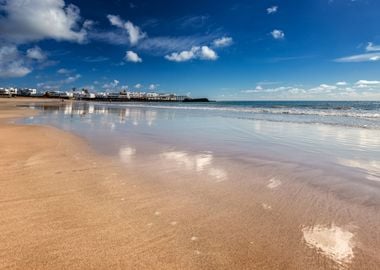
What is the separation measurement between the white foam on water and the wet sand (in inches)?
0.5

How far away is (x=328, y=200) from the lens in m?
4.37

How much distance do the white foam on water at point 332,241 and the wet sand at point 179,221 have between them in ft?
0.04

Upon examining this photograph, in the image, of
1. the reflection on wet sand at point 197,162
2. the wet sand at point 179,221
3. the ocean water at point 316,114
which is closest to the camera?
the wet sand at point 179,221

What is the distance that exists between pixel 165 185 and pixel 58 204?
5.92 ft

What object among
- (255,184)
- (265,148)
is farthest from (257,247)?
(265,148)

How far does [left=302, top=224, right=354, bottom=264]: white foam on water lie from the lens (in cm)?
280

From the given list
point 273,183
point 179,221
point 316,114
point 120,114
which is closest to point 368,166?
point 273,183

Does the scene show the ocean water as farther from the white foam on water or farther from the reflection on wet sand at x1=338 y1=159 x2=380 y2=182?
the white foam on water

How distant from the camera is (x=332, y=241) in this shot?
10.1ft

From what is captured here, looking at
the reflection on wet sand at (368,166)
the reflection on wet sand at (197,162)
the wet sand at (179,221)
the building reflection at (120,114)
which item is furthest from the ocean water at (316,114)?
the wet sand at (179,221)

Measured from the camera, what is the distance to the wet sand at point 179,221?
2.68m

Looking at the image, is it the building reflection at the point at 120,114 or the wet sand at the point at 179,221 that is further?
the building reflection at the point at 120,114

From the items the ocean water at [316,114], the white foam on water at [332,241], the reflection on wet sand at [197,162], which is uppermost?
the ocean water at [316,114]

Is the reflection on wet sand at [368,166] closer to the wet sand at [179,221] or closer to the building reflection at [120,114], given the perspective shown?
the wet sand at [179,221]
